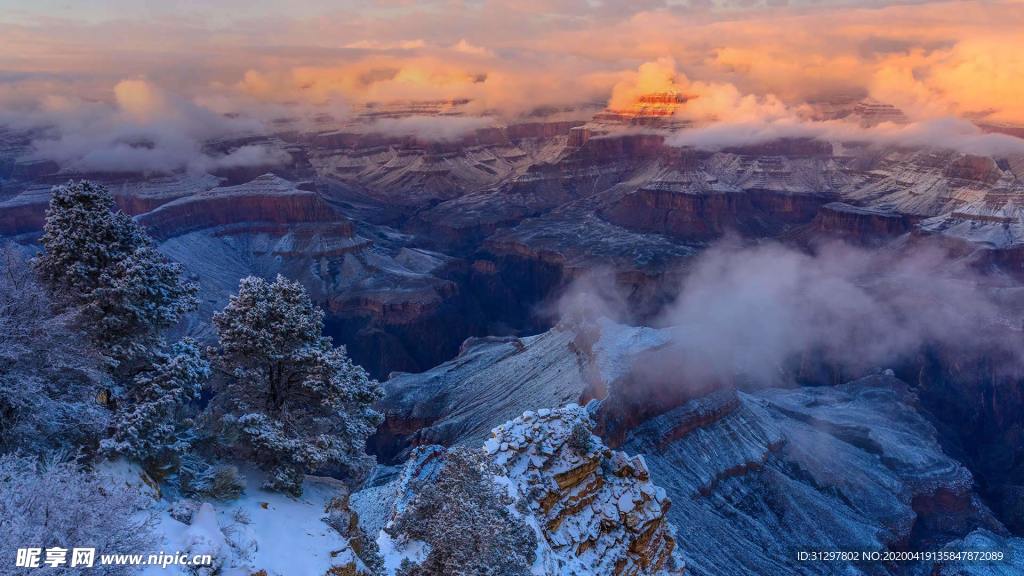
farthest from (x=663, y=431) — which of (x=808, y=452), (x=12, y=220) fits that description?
(x=12, y=220)

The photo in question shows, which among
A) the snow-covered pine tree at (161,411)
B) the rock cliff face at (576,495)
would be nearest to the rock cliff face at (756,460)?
the rock cliff face at (576,495)

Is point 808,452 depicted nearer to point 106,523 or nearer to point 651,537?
point 651,537

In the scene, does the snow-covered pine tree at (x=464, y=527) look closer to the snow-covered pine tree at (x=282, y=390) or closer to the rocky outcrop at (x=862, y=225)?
the snow-covered pine tree at (x=282, y=390)

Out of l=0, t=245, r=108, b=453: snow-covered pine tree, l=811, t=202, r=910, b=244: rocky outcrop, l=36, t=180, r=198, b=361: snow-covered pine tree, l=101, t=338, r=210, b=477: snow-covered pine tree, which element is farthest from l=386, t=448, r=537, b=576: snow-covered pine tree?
l=811, t=202, r=910, b=244: rocky outcrop

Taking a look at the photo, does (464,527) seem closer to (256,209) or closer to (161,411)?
(161,411)

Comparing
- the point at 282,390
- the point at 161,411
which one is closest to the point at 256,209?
the point at 282,390

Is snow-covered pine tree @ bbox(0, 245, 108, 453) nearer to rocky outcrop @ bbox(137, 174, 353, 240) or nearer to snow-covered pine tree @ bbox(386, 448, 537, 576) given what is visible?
snow-covered pine tree @ bbox(386, 448, 537, 576)
